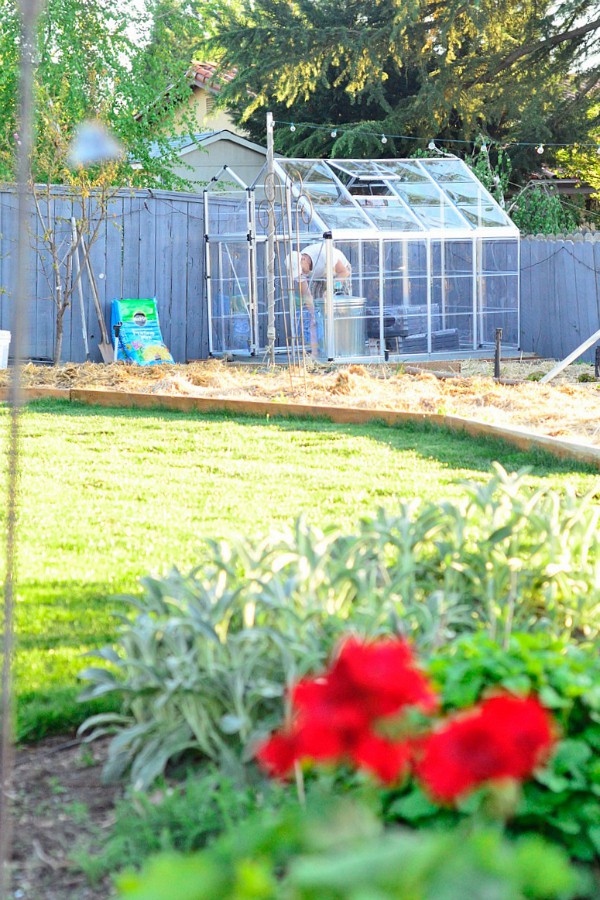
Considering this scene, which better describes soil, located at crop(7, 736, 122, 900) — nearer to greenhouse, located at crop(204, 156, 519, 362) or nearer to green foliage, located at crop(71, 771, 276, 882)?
green foliage, located at crop(71, 771, 276, 882)

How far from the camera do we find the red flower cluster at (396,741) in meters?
1.17

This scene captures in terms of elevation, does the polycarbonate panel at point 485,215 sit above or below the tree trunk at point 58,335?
above

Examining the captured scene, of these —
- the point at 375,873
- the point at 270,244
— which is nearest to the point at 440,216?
the point at 270,244

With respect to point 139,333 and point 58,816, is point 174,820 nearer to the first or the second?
point 58,816

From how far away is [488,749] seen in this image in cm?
117

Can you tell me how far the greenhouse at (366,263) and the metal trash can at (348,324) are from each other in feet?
0.05

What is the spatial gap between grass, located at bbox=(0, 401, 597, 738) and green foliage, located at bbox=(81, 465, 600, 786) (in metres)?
0.45

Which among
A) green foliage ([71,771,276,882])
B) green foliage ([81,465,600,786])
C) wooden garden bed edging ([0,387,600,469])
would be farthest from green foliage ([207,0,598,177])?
green foliage ([71,771,276,882])

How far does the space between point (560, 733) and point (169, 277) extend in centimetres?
1293

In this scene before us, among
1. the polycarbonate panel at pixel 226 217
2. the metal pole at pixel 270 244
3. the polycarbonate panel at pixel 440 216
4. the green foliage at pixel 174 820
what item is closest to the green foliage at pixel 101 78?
the polycarbonate panel at pixel 226 217

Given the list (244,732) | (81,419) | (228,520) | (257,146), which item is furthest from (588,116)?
(244,732)

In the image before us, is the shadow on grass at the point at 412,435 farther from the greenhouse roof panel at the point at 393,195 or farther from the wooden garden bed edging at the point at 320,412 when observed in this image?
the greenhouse roof panel at the point at 393,195

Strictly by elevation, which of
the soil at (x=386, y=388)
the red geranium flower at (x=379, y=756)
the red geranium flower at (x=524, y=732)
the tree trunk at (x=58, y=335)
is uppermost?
the tree trunk at (x=58, y=335)

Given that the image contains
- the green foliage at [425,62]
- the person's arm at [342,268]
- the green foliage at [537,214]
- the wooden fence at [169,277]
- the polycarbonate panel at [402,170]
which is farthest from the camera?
the green foliage at [425,62]
